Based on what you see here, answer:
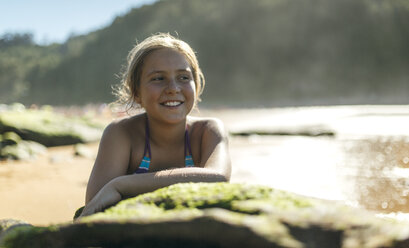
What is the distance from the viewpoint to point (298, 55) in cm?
5431

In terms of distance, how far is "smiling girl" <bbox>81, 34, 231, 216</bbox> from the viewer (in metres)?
2.57

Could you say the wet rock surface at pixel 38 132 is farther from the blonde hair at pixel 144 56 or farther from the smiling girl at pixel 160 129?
the smiling girl at pixel 160 129

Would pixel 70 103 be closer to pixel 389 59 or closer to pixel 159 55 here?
pixel 389 59

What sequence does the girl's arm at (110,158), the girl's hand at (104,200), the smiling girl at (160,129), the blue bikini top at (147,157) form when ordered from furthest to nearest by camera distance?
the blue bikini top at (147,157) < the smiling girl at (160,129) < the girl's arm at (110,158) < the girl's hand at (104,200)

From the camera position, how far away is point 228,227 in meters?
1.28

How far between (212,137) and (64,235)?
1.46 m

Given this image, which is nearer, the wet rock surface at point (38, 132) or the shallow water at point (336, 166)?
the shallow water at point (336, 166)

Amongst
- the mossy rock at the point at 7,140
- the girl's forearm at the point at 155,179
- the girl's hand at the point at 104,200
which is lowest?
the girl's hand at the point at 104,200

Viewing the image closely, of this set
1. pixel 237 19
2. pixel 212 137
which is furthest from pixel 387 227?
pixel 237 19

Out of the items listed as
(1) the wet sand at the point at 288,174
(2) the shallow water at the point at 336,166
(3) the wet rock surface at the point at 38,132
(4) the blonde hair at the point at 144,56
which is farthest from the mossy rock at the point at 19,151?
(4) the blonde hair at the point at 144,56

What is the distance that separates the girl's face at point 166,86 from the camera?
2664mm

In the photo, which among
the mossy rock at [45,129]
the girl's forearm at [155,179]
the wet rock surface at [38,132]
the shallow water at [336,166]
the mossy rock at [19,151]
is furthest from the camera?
the mossy rock at [45,129]

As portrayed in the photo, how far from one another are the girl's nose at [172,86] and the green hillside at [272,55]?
36151 mm

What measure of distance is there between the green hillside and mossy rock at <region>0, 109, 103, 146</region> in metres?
30.3
